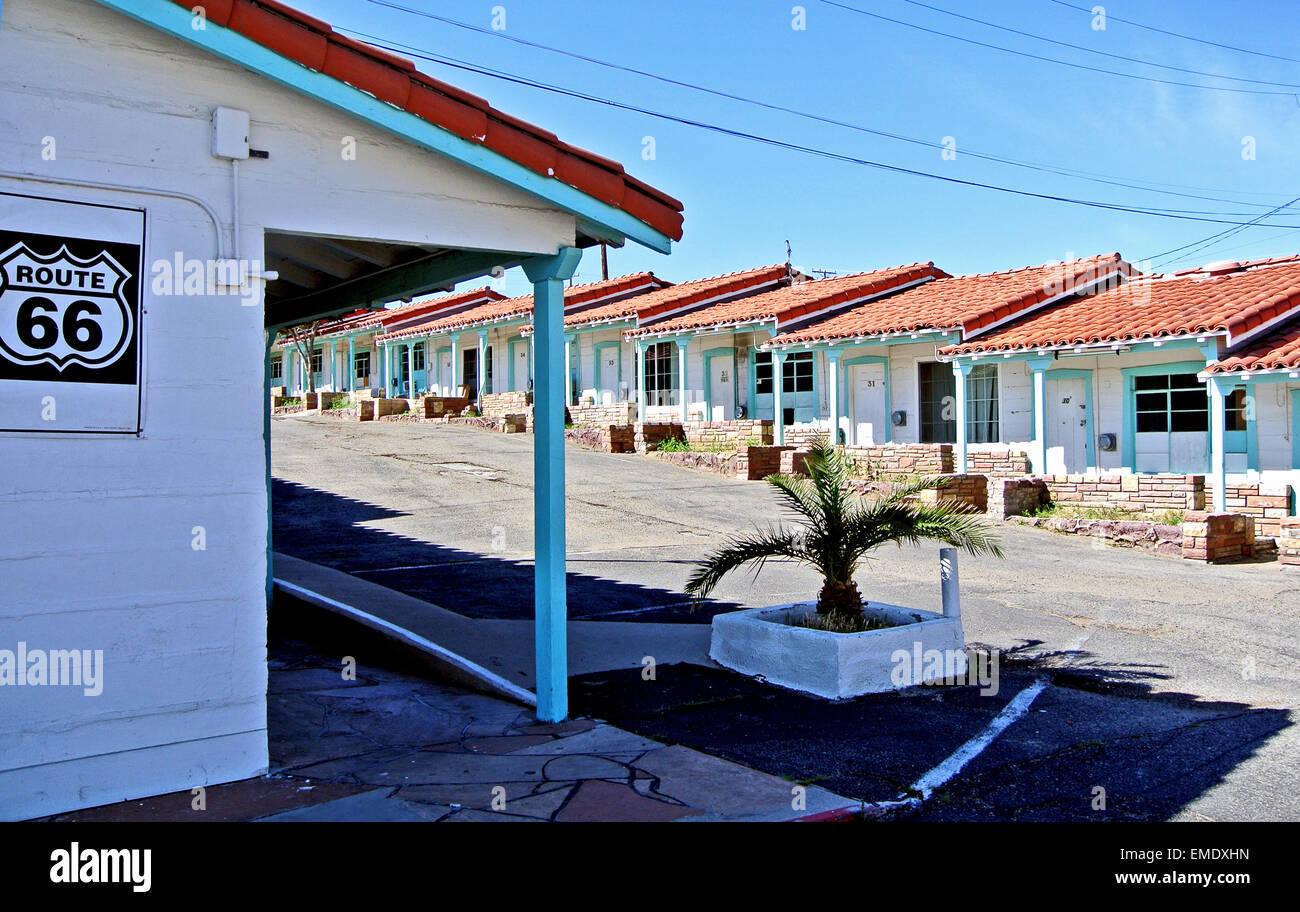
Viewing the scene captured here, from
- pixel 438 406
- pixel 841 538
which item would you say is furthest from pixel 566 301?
pixel 841 538

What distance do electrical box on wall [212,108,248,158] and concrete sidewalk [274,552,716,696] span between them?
140 inches

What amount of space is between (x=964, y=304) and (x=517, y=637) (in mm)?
16487

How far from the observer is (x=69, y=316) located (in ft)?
15.8

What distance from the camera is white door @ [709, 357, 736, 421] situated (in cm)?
2709

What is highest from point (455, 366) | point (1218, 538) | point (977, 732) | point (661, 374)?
point (455, 366)

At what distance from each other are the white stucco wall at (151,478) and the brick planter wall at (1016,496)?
1418 centimetres

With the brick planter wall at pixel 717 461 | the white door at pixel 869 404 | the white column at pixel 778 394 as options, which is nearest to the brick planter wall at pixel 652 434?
the brick planter wall at pixel 717 461

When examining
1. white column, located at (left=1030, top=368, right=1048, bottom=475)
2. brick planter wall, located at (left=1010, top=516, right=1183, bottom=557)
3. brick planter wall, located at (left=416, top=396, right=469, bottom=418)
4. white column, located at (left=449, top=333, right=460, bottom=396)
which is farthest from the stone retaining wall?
brick planter wall, located at (left=1010, top=516, right=1183, bottom=557)

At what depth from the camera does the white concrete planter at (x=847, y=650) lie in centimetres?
702

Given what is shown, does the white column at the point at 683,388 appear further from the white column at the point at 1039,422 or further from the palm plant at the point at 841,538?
the palm plant at the point at 841,538

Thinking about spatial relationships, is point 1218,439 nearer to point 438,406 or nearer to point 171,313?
point 171,313

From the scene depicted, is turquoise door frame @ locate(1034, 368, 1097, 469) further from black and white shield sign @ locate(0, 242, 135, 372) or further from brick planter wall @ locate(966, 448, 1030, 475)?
black and white shield sign @ locate(0, 242, 135, 372)

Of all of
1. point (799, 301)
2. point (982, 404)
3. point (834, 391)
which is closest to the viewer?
point (982, 404)

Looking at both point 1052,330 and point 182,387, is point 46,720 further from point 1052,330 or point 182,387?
point 1052,330
